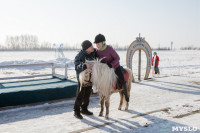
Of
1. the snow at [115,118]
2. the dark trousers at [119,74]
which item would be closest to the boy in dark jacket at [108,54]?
the dark trousers at [119,74]

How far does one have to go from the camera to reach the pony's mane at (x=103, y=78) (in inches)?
160

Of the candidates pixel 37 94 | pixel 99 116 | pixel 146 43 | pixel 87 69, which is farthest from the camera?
pixel 146 43

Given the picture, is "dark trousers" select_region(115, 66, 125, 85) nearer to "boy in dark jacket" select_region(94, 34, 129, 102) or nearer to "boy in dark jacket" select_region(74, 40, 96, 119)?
"boy in dark jacket" select_region(94, 34, 129, 102)

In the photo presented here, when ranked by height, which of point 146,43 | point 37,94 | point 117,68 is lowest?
point 37,94

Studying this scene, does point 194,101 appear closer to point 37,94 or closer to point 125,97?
point 125,97

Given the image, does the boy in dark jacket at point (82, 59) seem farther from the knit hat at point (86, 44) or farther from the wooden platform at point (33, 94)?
the wooden platform at point (33, 94)

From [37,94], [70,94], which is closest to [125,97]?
[70,94]

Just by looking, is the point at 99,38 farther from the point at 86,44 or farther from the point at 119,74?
the point at 119,74

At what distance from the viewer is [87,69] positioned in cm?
404

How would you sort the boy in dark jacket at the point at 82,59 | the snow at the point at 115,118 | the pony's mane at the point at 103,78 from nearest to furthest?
the snow at the point at 115,118 → the pony's mane at the point at 103,78 → the boy in dark jacket at the point at 82,59

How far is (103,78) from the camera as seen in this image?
13.7 ft

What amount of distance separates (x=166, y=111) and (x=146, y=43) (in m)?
6.08

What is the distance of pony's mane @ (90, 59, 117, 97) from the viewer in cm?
407

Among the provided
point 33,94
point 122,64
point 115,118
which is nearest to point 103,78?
point 115,118
